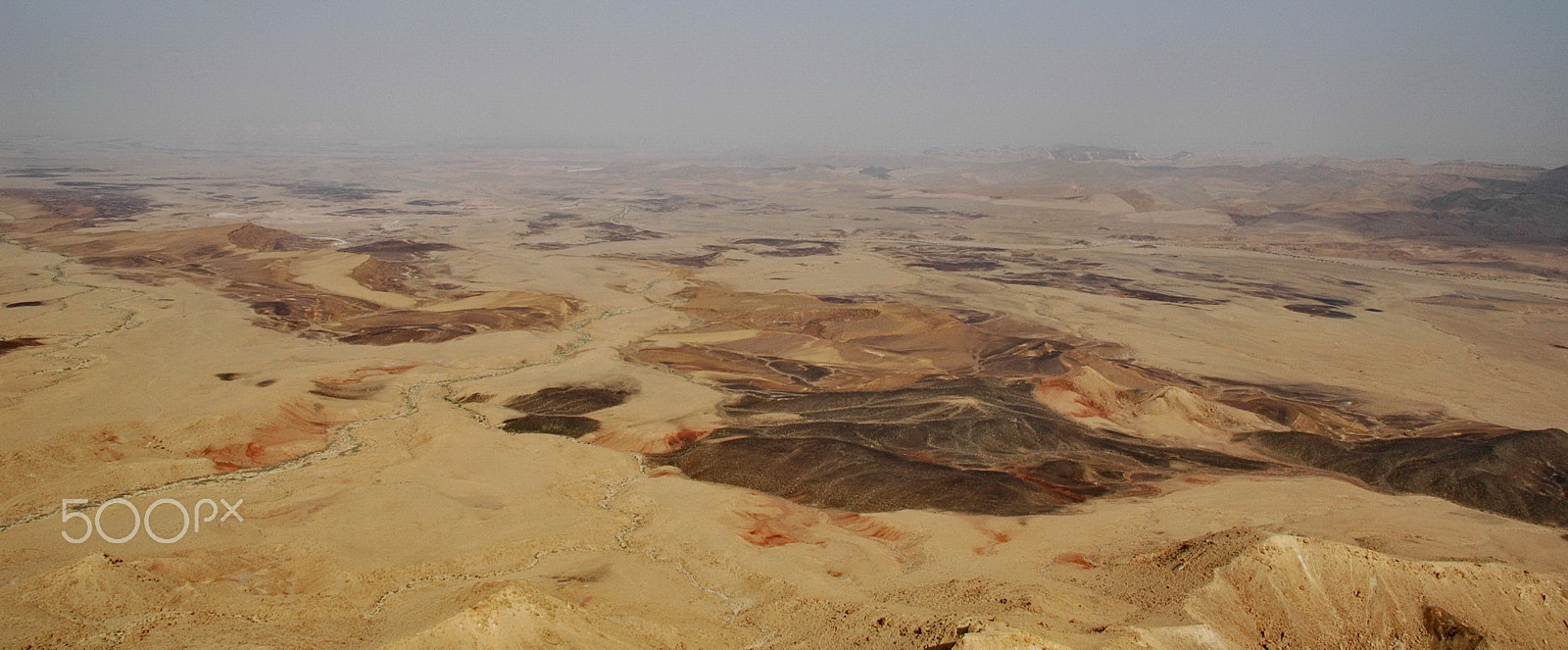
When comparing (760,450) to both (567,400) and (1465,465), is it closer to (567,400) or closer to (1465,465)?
(567,400)

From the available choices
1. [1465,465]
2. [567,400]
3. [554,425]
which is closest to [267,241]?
[567,400]

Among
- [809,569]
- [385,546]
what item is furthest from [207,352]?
[809,569]

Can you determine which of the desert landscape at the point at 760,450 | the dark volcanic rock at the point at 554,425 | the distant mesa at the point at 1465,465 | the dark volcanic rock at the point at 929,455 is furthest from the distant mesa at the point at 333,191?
the distant mesa at the point at 1465,465

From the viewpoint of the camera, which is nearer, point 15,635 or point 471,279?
point 15,635

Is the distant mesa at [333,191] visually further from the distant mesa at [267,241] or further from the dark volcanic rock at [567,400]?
the dark volcanic rock at [567,400]

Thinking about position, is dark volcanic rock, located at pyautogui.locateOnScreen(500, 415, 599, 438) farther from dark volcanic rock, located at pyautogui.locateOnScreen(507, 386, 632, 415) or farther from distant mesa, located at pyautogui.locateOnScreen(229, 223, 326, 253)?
distant mesa, located at pyautogui.locateOnScreen(229, 223, 326, 253)

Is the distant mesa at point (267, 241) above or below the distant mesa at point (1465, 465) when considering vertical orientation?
above

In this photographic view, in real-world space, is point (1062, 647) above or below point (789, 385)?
above

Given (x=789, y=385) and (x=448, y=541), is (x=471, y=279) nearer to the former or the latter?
(x=789, y=385)
